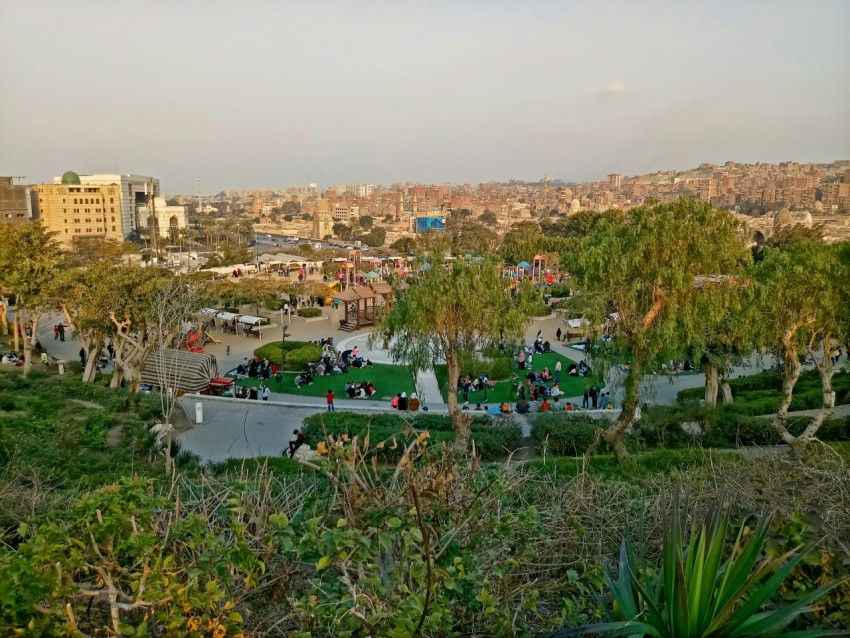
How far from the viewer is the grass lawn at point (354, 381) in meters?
18.8

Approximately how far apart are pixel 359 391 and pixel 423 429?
529cm

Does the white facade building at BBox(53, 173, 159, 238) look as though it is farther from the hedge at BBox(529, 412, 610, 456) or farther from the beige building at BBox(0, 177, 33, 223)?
the hedge at BBox(529, 412, 610, 456)

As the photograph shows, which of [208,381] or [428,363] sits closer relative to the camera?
[428,363]

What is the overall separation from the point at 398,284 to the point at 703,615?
1079cm

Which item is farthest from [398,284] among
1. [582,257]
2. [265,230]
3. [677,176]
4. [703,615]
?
[677,176]

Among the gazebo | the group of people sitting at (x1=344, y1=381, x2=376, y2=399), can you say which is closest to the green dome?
the gazebo

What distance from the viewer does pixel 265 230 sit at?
128125 mm

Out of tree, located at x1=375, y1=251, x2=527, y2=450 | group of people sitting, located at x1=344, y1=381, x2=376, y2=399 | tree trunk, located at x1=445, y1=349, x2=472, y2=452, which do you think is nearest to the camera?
tree trunk, located at x1=445, y1=349, x2=472, y2=452

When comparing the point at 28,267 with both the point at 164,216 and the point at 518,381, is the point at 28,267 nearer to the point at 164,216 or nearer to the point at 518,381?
the point at 518,381

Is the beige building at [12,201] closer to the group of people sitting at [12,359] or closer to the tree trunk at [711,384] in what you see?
the group of people sitting at [12,359]

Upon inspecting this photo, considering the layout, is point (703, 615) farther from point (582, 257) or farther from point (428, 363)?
point (428, 363)

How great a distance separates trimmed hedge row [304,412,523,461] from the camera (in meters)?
12.4

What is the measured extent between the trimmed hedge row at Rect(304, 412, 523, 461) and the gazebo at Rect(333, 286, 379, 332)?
12881 millimetres

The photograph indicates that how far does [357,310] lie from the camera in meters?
28.0
